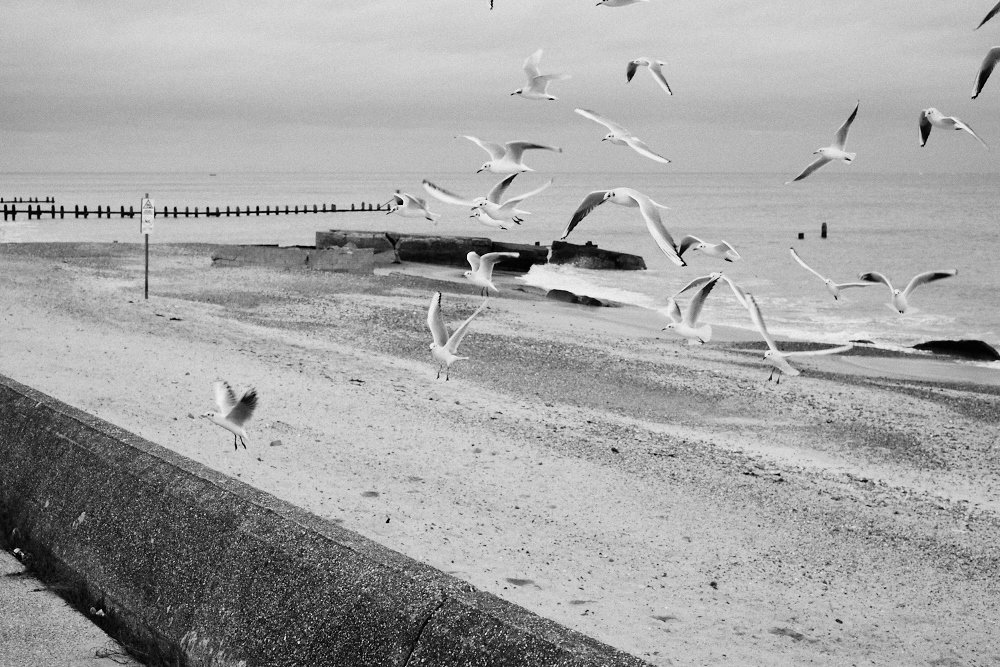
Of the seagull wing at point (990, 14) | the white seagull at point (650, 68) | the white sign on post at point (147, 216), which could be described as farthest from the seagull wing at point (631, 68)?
the white sign on post at point (147, 216)

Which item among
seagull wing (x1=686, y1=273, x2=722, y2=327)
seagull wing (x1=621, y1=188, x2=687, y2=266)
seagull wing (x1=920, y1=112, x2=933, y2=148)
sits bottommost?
seagull wing (x1=686, y1=273, x2=722, y2=327)

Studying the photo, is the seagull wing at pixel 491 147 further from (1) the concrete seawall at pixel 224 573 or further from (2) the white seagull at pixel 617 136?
(1) the concrete seawall at pixel 224 573

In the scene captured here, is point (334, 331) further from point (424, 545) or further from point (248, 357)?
point (424, 545)

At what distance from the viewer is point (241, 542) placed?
12.6ft

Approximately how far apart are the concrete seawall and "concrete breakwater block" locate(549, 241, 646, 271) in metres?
37.9

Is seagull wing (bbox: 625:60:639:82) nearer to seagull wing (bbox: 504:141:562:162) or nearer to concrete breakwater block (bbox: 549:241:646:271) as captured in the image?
seagull wing (bbox: 504:141:562:162)

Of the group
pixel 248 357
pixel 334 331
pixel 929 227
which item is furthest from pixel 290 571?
pixel 929 227

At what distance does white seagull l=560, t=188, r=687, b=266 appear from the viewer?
18.3ft

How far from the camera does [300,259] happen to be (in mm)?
32188

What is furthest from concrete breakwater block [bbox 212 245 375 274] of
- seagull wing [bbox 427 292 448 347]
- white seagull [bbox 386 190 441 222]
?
seagull wing [bbox 427 292 448 347]

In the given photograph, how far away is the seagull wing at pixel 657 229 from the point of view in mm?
5402

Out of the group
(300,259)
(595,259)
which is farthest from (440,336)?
(595,259)

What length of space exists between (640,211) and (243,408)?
2541 mm

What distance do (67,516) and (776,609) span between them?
4.34 meters
